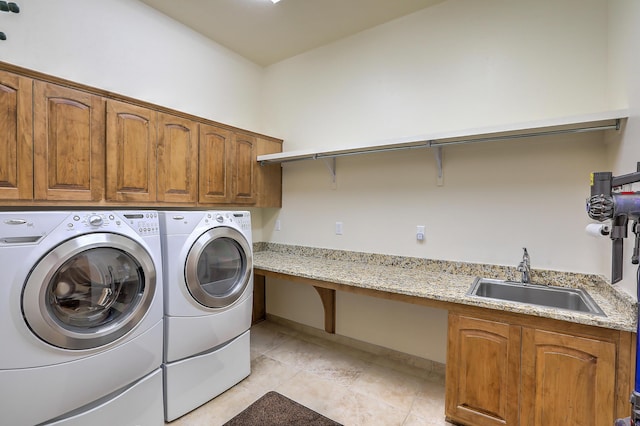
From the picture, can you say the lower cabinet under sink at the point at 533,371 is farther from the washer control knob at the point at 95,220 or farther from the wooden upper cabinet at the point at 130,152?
the wooden upper cabinet at the point at 130,152

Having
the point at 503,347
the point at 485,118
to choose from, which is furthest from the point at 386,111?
the point at 503,347

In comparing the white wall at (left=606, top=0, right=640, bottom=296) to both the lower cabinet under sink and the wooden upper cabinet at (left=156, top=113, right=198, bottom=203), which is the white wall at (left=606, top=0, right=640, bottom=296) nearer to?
the lower cabinet under sink

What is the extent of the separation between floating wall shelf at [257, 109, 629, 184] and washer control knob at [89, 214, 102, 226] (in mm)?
1586

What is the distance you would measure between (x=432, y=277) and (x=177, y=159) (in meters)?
2.13

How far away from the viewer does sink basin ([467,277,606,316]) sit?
1739 mm

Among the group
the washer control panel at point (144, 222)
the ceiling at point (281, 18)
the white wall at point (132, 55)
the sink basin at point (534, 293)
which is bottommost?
the sink basin at point (534, 293)

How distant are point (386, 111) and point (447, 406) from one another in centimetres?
221

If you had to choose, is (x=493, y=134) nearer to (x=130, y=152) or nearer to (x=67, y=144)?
(x=130, y=152)

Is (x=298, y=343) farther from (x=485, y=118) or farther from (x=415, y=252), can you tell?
(x=485, y=118)

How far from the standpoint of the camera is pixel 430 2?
7.40ft

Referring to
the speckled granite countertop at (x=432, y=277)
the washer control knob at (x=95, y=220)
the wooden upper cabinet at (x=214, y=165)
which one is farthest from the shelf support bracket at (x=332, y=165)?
the washer control knob at (x=95, y=220)

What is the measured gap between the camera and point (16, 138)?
4.96 feet

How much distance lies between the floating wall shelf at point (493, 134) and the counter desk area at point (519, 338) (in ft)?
2.92

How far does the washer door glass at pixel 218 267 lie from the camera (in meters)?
1.86
